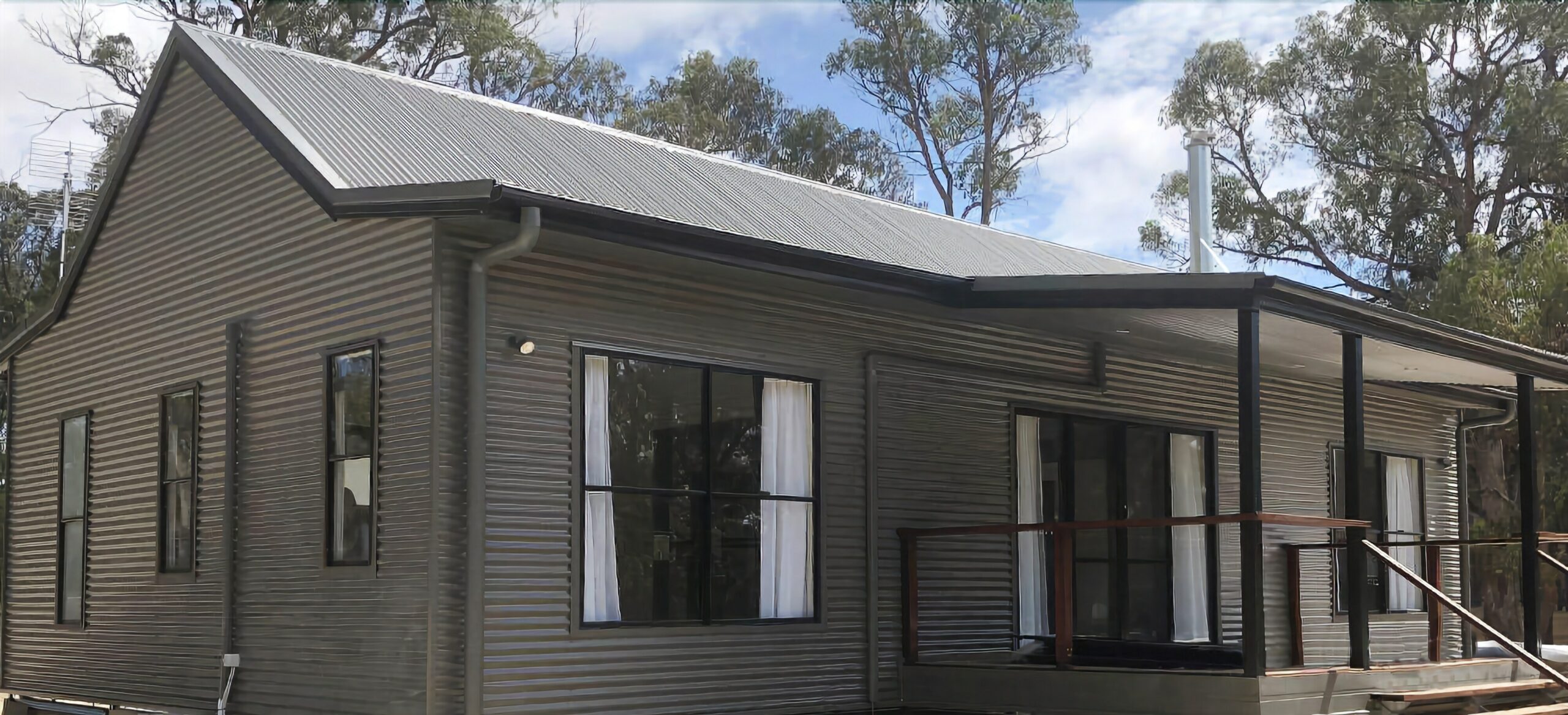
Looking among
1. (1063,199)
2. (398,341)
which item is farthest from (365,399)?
(1063,199)

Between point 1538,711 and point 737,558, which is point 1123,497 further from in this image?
point 737,558

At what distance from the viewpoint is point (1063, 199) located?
112ft

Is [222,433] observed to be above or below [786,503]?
above

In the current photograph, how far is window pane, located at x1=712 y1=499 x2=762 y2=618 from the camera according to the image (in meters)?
8.62

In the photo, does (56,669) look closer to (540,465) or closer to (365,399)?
(365,399)

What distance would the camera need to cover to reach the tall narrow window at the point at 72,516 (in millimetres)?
10711

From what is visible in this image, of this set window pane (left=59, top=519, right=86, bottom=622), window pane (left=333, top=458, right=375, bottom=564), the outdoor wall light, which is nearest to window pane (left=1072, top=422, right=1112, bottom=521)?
the outdoor wall light

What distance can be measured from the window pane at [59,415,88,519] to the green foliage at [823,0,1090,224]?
72.8ft

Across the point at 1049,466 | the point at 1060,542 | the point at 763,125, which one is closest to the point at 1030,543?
the point at 1049,466

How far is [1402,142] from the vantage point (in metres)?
27.5

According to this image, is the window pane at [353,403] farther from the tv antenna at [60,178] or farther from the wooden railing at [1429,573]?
the tv antenna at [60,178]

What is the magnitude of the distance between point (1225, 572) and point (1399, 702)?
3.56 metres

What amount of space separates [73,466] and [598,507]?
16.6 feet

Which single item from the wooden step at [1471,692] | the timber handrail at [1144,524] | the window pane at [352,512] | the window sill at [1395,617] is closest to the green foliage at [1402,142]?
the window sill at [1395,617]
